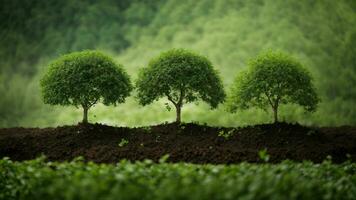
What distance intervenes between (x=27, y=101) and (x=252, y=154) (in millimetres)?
16972

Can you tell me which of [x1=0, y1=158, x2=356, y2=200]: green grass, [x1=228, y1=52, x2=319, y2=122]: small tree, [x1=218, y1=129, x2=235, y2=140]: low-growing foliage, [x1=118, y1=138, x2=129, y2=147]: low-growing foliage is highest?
[x1=228, y1=52, x2=319, y2=122]: small tree

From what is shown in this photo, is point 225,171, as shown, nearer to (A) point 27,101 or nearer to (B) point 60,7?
(A) point 27,101

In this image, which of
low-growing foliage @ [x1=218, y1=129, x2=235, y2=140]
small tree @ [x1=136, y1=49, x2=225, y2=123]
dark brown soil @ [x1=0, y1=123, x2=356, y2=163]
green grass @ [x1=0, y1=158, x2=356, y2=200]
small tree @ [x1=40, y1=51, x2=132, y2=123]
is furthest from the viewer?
small tree @ [x1=136, y1=49, x2=225, y2=123]

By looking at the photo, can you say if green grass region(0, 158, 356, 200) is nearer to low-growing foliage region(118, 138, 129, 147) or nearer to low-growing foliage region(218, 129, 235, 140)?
low-growing foliage region(118, 138, 129, 147)

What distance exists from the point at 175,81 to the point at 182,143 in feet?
8.83

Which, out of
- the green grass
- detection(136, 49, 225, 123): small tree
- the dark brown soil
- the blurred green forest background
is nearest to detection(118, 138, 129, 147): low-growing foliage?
the dark brown soil

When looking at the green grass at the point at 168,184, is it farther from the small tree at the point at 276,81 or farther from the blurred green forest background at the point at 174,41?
the blurred green forest background at the point at 174,41

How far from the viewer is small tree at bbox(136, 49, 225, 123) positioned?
14797 millimetres

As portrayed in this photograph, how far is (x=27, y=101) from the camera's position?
25.0m

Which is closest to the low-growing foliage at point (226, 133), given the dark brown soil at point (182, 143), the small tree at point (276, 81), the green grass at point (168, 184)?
the dark brown soil at point (182, 143)

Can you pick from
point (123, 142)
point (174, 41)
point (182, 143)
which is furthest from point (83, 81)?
point (174, 41)

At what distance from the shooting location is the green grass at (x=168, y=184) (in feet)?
16.2

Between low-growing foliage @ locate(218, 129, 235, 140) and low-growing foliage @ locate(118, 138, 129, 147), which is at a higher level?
low-growing foliage @ locate(218, 129, 235, 140)

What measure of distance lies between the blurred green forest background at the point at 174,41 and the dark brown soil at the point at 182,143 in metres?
7.72
